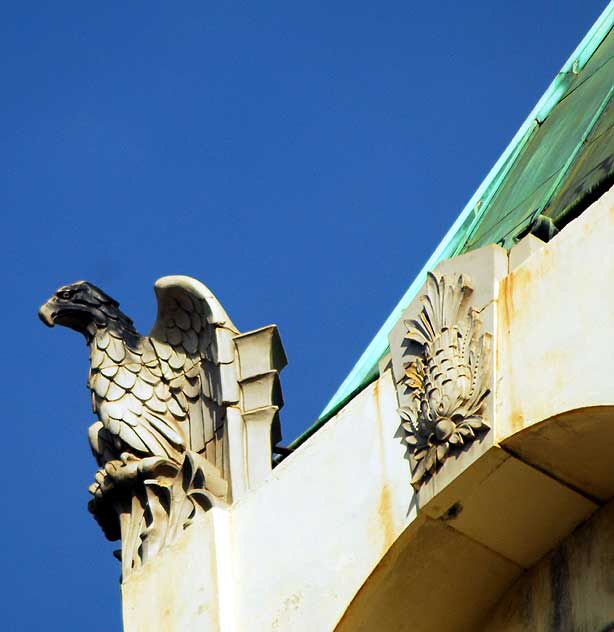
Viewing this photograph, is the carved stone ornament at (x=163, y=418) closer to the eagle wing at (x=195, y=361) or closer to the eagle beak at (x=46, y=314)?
the eagle wing at (x=195, y=361)

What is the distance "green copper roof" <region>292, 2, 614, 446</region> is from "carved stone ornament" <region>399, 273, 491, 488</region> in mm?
683

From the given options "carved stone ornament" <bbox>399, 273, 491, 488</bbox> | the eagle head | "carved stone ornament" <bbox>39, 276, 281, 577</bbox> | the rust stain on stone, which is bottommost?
the rust stain on stone

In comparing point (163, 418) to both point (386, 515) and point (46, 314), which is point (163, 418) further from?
point (386, 515)

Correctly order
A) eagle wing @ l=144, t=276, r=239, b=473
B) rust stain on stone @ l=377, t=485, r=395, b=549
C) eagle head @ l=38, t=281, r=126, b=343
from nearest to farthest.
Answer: rust stain on stone @ l=377, t=485, r=395, b=549, eagle wing @ l=144, t=276, r=239, b=473, eagle head @ l=38, t=281, r=126, b=343

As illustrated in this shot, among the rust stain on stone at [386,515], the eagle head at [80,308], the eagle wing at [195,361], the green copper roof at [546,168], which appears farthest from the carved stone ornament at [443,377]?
the eagle head at [80,308]

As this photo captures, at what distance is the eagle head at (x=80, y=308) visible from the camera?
14.4 metres

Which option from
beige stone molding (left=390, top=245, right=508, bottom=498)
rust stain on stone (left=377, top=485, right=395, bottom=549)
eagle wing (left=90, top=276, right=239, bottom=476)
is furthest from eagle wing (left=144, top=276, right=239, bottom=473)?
beige stone molding (left=390, top=245, right=508, bottom=498)

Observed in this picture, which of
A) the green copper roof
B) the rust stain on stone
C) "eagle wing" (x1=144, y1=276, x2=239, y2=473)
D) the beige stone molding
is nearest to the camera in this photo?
the beige stone molding

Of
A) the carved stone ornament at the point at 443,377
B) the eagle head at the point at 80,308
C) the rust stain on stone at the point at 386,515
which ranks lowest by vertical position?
the rust stain on stone at the point at 386,515

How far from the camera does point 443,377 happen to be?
35.6 ft

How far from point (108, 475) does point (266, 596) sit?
5.66ft

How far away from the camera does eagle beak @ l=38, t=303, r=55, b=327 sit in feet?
48.0

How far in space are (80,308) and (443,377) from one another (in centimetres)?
430

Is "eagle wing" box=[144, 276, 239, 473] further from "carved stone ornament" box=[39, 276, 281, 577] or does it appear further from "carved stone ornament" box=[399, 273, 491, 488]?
"carved stone ornament" box=[399, 273, 491, 488]
